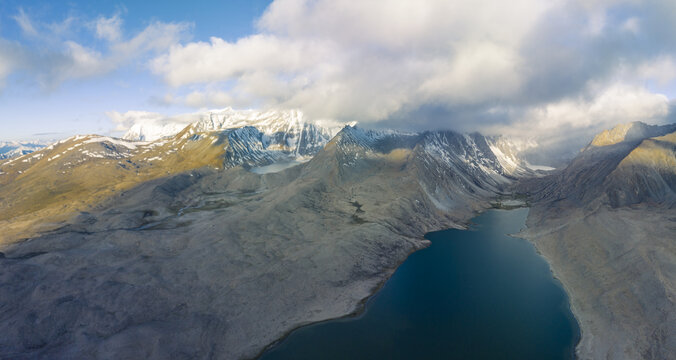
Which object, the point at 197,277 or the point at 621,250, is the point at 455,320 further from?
the point at 197,277

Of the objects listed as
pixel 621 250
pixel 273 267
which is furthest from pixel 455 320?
pixel 621 250

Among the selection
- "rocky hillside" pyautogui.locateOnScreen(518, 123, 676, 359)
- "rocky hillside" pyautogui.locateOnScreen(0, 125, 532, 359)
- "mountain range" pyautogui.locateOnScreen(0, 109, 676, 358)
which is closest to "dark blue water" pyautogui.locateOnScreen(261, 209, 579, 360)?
"mountain range" pyautogui.locateOnScreen(0, 109, 676, 358)

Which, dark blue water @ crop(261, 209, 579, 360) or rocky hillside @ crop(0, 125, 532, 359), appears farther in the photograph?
dark blue water @ crop(261, 209, 579, 360)

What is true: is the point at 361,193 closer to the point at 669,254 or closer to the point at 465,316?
the point at 465,316

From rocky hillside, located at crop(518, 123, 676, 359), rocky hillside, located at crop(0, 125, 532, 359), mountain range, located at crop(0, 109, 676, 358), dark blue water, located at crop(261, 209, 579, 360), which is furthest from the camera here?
rocky hillside, located at crop(518, 123, 676, 359)

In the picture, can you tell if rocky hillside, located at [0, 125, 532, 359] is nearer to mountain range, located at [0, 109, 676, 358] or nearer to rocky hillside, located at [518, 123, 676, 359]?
mountain range, located at [0, 109, 676, 358]

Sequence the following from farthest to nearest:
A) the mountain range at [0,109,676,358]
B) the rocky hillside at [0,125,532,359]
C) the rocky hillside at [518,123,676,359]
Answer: the rocky hillside at [518,123,676,359] → the mountain range at [0,109,676,358] → the rocky hillside at [0,125,532,359]

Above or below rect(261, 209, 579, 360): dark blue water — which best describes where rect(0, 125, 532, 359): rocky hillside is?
above
